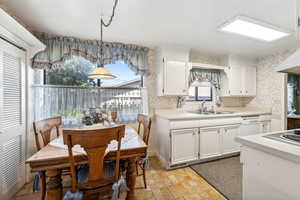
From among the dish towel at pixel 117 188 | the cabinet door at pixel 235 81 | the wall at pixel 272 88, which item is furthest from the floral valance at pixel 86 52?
the wall at pixel 272 88

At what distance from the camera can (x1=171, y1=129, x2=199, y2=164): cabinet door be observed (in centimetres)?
230

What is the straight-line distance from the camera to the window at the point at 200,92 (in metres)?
3.22

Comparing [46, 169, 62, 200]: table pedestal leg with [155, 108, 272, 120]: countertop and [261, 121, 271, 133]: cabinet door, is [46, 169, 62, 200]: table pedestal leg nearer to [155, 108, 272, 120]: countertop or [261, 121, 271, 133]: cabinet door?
[155, 108, 272, 120]: countertop

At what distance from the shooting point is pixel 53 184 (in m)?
1.20

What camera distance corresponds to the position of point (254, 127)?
9.65ft

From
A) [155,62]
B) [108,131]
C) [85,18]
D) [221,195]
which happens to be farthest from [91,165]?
[155,62]

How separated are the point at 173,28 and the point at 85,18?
122 centimetres

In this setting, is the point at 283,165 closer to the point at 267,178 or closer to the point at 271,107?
the point at 267,178

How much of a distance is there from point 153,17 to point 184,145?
2018mm

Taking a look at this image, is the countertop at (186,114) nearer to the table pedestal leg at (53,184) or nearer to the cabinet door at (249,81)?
the cabinet door at (249,81)

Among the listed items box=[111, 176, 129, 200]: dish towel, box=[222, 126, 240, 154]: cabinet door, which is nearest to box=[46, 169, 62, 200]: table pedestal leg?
box=[111, 176, 129, 200]: dish towel

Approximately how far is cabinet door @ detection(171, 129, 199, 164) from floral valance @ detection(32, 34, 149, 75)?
1336mm

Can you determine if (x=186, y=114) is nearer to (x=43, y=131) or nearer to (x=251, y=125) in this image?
(x=251, y=125)

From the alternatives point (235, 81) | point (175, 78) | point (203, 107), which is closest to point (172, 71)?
point (175, 78)
